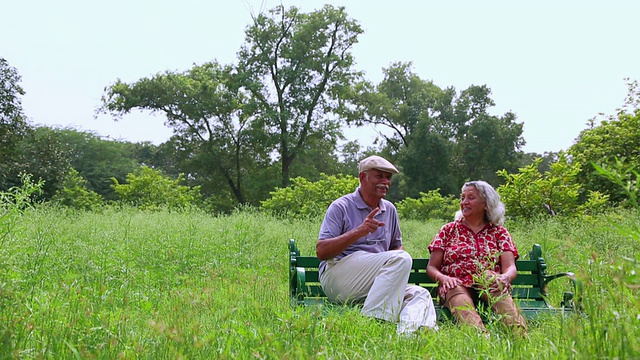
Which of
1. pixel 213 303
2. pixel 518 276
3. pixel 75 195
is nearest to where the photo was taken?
pixel 518 276

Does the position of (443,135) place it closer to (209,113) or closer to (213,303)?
(209,113)

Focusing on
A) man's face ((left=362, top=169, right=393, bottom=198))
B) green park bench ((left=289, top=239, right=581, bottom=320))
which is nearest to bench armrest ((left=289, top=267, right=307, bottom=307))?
green park bench ((left=289, top=239, right=581, bottom=320))

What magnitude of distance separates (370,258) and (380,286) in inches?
11.0

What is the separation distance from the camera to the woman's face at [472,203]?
471cm

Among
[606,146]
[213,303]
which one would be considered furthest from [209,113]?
[213,303]

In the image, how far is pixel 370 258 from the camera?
14.1 ft

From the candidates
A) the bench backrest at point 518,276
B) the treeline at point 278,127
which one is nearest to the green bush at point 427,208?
the treeline at point 278,127

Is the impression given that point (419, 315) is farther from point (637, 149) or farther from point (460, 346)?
point (637, 149)

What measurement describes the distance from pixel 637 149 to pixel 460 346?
51.2 ft

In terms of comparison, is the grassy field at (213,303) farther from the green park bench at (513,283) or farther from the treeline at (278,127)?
the treeline at (278,127)

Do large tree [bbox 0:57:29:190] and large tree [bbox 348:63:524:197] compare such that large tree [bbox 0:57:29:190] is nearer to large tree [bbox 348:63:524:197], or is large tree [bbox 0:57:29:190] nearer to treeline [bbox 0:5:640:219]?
treeline [bbox 0:5:640:219]

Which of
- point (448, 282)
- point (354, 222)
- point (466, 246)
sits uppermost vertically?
point (354, 222)

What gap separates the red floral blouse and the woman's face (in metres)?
0.13

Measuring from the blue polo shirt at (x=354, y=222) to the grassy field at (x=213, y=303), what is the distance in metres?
0.66
